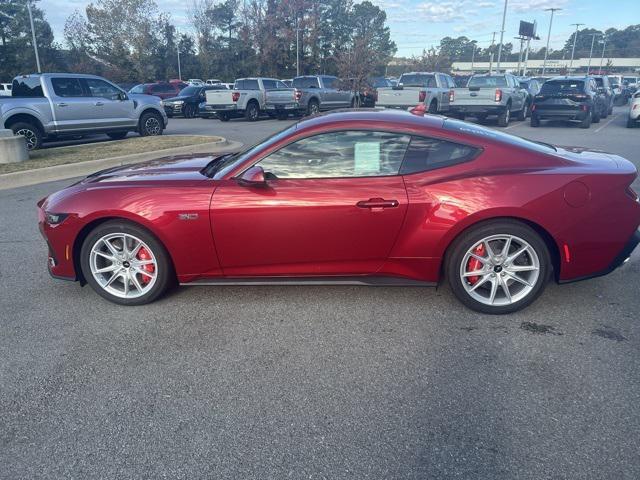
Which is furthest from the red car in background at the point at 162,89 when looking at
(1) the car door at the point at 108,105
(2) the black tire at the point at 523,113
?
(2) the black tire at the point at 523,113

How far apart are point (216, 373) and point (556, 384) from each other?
80.8 inches

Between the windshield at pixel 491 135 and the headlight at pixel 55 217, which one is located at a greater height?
the windshield at pixel 491 135

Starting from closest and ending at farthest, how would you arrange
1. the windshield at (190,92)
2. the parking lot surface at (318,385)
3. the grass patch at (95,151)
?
the parking lot surface at (318,385)
the grass patch at (95,151)
the windshield at (190,92)

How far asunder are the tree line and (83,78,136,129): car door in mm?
33895

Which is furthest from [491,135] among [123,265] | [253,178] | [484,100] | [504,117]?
A: [504,117]

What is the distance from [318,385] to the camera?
2.91 metres

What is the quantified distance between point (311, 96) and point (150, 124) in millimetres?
9251

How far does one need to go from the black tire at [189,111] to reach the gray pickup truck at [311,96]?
524cm

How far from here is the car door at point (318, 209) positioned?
3.62m

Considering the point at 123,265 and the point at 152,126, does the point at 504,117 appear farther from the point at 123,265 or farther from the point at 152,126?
the point at 123,265

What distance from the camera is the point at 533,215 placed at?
140 inches

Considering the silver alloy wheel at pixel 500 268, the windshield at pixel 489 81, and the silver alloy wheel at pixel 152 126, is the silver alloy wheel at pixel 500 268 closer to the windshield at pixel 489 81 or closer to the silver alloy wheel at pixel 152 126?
the silver alloy wheel at pixel 152 126

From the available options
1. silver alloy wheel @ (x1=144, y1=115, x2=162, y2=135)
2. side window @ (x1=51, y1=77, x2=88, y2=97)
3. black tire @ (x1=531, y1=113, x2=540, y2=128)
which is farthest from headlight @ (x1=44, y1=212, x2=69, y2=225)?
black tire @ (x1=531, y1=113, x2=540, y2=128)

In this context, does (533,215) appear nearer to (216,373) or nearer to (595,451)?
(595,451)
